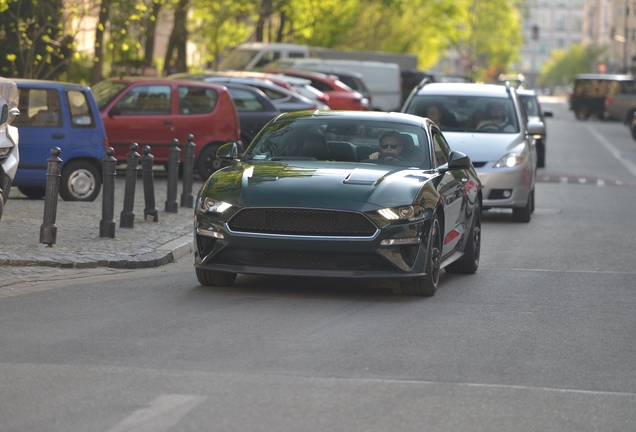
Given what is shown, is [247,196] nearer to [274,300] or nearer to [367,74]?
[274,300]

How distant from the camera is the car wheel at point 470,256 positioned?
11.6m

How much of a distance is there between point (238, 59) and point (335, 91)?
11909 millimetres

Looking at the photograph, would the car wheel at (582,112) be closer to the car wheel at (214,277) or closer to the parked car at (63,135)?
the parked car at (63,135)

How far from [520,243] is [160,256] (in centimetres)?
445

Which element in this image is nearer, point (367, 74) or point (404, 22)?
point (367, 74)

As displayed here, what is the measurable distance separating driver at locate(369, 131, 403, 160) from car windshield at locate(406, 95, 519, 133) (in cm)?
663

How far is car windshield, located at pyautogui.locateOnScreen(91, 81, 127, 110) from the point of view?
70.7 feet

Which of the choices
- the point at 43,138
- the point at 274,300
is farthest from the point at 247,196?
the point at 43,138

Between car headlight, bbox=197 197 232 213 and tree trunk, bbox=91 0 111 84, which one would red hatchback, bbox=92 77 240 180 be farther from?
car headlight, bbox=197 197 232 213

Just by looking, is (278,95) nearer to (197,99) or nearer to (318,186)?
(197,99)

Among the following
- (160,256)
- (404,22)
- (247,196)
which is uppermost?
(404,22)

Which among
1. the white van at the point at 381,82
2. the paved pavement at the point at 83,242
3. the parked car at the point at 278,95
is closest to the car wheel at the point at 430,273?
the paved pavement at the point at 83,242

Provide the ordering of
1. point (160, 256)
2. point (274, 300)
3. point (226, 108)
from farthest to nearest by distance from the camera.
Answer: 1. point (226, 108)
2. point (160, 256)
3. point (274, 300)

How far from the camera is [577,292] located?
1074 cm
